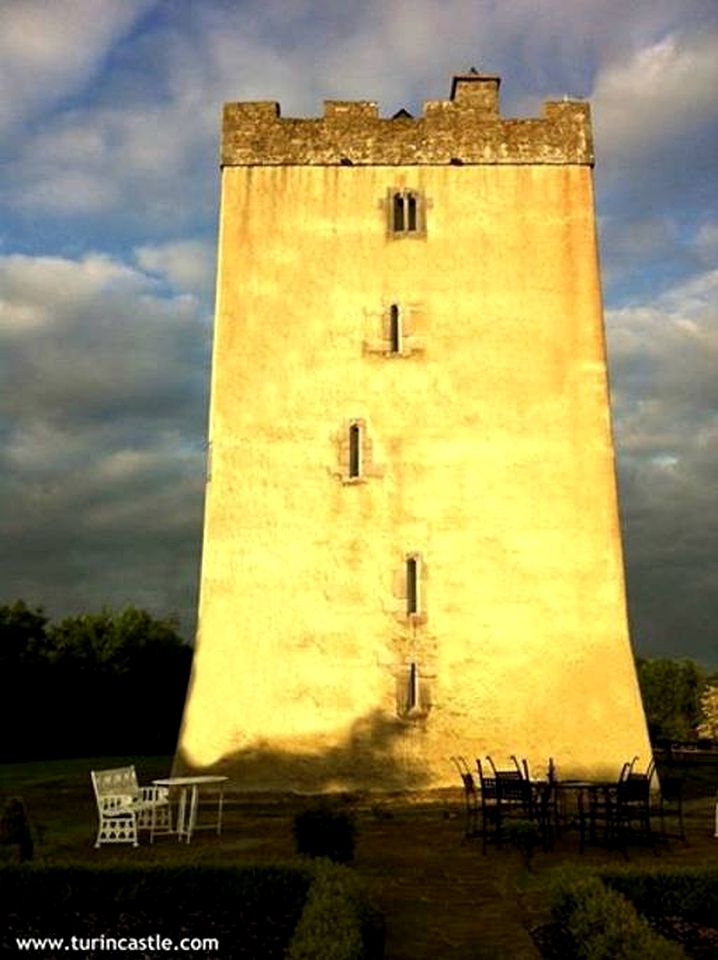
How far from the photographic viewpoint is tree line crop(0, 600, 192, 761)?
37656 mm

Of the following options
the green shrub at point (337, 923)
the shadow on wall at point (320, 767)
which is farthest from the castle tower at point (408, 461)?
the green shrub at point (337, 923)

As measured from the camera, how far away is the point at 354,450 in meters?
18.0

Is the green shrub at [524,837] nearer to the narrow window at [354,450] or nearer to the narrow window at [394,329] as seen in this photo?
the narrow window at [354,450]

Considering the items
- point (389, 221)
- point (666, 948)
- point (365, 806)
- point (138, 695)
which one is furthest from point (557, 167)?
point (138, 695)

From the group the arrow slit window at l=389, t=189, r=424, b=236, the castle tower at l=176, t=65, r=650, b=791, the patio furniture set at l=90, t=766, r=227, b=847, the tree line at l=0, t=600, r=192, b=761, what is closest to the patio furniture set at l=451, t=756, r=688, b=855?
the castle tower at l=176, t=65, r=650, b=791

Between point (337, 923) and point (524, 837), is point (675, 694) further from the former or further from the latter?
point (337, 923)

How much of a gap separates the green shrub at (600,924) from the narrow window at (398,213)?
45.7ft

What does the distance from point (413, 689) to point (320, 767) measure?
2.00m

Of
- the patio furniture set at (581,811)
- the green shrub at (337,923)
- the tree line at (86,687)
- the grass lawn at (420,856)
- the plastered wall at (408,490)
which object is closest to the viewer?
the green shrub at (337,923)

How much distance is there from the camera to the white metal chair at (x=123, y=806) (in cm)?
1227

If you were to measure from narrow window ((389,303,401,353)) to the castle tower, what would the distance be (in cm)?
4

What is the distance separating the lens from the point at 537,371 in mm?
18344

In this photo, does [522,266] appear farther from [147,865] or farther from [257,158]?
[147,865]

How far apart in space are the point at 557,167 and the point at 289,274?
5.57 meters
